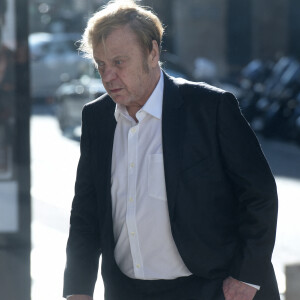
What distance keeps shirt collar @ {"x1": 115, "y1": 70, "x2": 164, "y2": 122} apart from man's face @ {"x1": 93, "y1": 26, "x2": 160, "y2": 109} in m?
0.04

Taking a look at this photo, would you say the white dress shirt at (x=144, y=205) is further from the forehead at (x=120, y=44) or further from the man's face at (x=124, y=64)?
the forehead at (x=120, y=44)

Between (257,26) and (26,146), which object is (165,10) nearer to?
(257,26)

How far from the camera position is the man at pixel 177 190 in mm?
3170

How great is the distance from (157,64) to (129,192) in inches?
16.3

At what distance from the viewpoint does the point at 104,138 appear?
3375 mm

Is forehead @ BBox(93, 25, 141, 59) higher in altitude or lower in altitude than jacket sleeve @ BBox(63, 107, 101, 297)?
higher

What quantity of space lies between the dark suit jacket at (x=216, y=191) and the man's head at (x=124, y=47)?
0.12 metres

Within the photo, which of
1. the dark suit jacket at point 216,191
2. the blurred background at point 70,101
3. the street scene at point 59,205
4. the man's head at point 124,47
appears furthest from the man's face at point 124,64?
the street scene at point 59,205

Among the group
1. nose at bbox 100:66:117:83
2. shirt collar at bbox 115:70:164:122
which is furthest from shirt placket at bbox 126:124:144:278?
nose at bbox 100:66:117:83

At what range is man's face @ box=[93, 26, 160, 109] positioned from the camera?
3180mm

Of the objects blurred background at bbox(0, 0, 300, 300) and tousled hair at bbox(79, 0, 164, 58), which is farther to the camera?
blurred background at bbox(0, 0, 300, 300)

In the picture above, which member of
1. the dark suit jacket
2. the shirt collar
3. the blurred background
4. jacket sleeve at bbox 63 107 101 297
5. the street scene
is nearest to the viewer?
the dark suit jacket

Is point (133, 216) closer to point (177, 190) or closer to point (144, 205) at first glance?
point (144, 205)

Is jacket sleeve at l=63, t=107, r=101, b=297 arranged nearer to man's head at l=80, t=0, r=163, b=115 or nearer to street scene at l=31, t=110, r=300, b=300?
man's head at l=80, t=0, r=163, b=115
